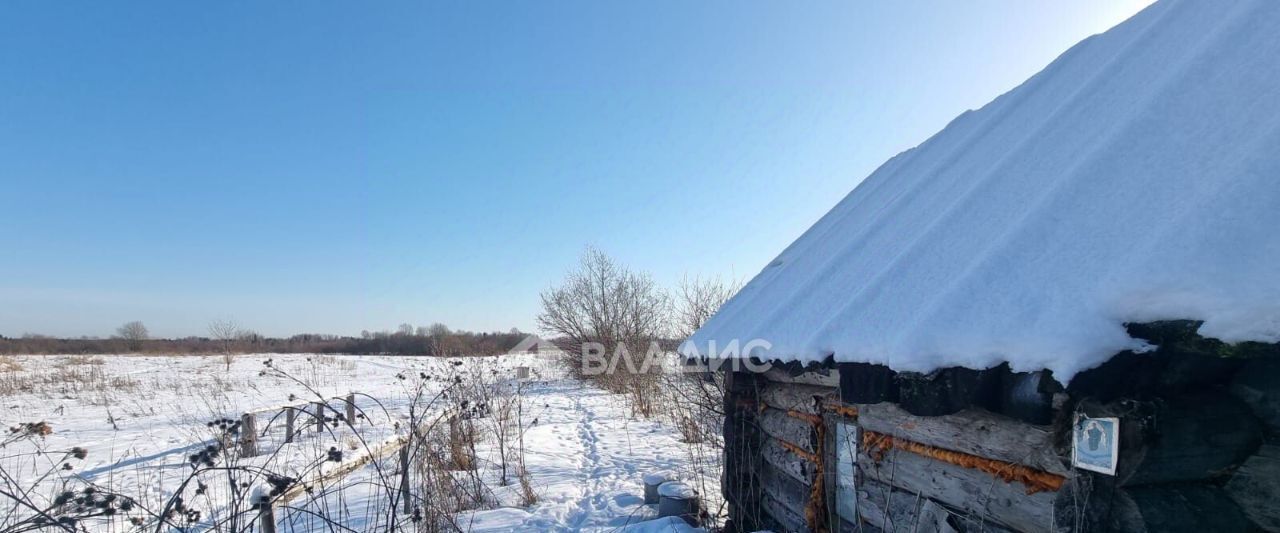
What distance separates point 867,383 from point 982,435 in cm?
54

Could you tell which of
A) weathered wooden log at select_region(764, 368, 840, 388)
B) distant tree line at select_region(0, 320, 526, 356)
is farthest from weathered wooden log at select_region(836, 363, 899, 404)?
distant tree line at select_region(0, 320, 526, 356)

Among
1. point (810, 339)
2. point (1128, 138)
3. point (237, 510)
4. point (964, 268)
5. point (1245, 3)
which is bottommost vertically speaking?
point (237, 510)

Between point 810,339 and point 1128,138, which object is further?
point 810,339

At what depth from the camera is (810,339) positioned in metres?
2.97

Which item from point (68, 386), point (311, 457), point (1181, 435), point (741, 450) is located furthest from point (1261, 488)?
point (68, 386)

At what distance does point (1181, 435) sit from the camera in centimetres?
169

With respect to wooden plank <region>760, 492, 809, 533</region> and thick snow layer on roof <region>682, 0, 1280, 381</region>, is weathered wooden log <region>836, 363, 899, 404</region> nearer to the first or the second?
thick snow layer on roof <region>682, 0, 1280, 381</region>

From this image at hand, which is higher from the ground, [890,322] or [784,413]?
[890,322]

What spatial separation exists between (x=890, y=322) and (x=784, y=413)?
7.76ft

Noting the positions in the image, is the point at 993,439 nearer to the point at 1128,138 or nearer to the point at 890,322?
the point at 890,322

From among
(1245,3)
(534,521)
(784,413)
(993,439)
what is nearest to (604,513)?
(534,521)

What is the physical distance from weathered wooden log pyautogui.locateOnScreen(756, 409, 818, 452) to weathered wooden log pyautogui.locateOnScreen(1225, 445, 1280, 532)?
240 cm

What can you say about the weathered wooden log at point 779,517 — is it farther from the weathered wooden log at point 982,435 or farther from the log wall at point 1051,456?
the weathered wooden log at point 982,435

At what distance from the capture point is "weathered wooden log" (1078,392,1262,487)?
1667 millimetres
